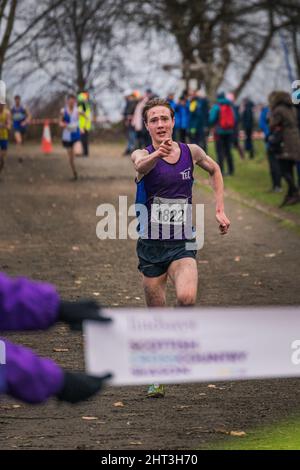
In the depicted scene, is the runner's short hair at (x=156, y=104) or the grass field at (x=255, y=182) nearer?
the runner's short hair at (x=156, y=104)

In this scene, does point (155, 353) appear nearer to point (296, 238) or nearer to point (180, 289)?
point (180, 289)

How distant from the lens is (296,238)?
1859 centimetres

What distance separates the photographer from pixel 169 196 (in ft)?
28.3

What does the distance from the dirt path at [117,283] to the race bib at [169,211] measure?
117cm

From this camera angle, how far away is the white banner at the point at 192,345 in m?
4.67

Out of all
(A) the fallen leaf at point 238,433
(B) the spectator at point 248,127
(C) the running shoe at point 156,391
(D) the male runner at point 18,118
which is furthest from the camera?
(B) the spectator at point 248,127

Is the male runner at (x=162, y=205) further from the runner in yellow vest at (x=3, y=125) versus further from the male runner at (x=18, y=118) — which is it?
the male runner at (x=18, y=118)

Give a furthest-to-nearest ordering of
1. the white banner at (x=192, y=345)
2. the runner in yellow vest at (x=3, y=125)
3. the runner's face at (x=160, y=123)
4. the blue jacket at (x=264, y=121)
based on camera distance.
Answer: the runner in yellow vest at (x=3, y=125), the blue jacket at (x=264, y=121), the runner's face at (x=160, y=123), the white banner at (x=192, y=345)

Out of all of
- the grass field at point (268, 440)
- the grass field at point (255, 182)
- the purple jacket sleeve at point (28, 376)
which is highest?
the purple jacket sleeve at point (28, 376)

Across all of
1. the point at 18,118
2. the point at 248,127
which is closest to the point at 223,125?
the point at 248,127

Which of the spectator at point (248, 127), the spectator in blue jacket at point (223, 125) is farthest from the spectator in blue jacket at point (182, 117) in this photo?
the spectator at point (248, 127)

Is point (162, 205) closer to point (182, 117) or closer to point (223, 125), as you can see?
point (223, 125)

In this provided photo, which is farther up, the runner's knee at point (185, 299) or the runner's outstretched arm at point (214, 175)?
the runner's outstretched arm at point (214, 175)

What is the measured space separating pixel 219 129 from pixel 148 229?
70.0 feet
